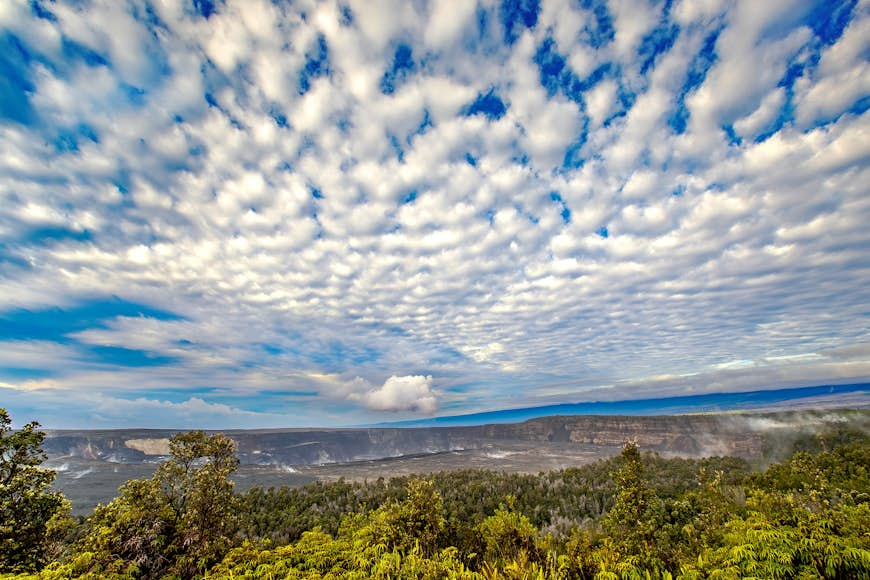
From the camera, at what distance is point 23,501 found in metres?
13.5

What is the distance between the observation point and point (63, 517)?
15.7 m

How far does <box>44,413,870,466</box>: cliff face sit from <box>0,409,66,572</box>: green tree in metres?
113

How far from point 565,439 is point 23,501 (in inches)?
8086

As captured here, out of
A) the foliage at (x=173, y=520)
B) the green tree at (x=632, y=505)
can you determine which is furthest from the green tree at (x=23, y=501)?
the green tree at (x=632, y=505)

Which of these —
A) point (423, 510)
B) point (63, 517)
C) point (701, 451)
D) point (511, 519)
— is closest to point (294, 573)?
point (423, 510)

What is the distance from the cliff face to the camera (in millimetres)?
125625

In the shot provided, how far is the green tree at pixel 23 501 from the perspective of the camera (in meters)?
13.0

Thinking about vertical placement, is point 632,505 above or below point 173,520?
below

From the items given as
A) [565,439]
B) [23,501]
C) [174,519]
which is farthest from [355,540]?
[565,439]

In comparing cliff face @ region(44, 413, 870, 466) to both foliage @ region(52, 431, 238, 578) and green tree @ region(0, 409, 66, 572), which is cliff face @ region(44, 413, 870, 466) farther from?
green tree @ region(0, 409, 66, 572)

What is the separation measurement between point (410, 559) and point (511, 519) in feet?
30.3

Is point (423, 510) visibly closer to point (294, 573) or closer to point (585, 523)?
point (294, 573)

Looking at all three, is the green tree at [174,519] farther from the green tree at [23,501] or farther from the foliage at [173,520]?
the green tree at [23,501]

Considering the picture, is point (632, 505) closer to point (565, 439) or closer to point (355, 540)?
point (355, 540)
